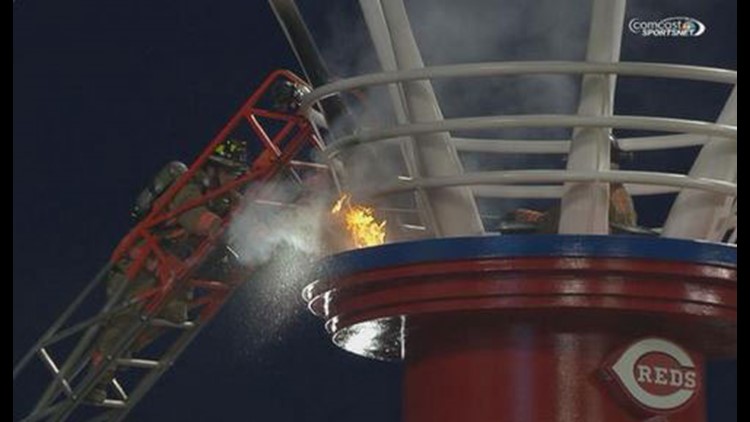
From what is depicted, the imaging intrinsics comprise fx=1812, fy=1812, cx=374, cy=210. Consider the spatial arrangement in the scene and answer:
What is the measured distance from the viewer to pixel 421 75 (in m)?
3.96

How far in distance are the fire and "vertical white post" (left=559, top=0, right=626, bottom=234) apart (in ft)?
1.75

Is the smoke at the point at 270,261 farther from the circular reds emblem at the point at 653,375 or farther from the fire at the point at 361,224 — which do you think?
the circular reds emblem at the point at 653,375

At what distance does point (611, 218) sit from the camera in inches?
176

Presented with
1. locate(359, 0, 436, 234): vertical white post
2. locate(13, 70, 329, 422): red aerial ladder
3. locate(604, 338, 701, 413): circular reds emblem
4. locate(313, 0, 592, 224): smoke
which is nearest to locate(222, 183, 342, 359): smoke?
locate(13, 70, 329, 422): red aerial ladder

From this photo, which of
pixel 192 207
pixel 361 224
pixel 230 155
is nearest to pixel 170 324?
pixel 192 207

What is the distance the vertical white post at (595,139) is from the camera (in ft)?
13.4

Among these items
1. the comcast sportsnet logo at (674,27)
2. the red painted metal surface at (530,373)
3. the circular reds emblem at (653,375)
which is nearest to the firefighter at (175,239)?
the comcast sportsnet logo at (674,27)

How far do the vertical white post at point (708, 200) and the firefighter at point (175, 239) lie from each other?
5035 millimetres

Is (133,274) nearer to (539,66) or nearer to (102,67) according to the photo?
(102,67)

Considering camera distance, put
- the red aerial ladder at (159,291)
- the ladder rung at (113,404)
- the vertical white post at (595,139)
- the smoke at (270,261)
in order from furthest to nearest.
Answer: the ladder rung at (113,404)
the red aerial ladder at (159,291)
the smoke at (270,261)
the vertical white post at (595,139)

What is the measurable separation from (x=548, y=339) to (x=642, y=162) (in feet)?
15.7

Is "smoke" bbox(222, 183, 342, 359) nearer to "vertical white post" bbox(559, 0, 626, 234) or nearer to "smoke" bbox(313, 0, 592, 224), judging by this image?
"smoke" bbox(313, 0, 592, 224)

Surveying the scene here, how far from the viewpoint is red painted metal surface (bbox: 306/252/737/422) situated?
410 centimetres
